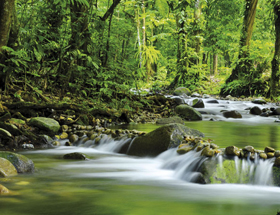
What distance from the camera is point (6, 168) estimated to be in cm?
362

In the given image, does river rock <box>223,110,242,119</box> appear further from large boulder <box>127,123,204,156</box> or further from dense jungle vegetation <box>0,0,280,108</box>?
large boulder <box>127,123,204,156</box>

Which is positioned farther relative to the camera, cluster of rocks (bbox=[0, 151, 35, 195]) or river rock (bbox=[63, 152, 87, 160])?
river rock (bbox=[63, 152, 87, 160])

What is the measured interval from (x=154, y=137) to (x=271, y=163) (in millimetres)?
2058

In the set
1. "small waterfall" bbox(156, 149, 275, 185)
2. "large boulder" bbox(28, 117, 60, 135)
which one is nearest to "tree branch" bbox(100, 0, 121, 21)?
"large boulder" bbox(28, 117, 60, 135)

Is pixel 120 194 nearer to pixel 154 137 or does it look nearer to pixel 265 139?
pixel 154 137

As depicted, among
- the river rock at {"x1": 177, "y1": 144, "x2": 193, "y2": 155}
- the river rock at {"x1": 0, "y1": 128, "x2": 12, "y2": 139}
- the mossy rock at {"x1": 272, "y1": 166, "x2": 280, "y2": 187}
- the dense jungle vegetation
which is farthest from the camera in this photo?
the dense jungle vegetation

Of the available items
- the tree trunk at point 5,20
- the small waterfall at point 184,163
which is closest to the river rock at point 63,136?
the tree trunk at point 5,20

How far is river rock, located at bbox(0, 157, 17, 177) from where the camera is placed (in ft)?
11.7

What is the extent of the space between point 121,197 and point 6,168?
1403 millimetres

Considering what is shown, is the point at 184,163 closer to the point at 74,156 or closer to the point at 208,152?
the point at 208,152

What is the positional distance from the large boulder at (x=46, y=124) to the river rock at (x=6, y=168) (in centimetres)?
238

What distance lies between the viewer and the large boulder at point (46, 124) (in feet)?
19.7

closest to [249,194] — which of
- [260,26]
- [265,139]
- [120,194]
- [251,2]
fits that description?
[120,194]

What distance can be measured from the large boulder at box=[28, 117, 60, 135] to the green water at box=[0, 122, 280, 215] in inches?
76.7
